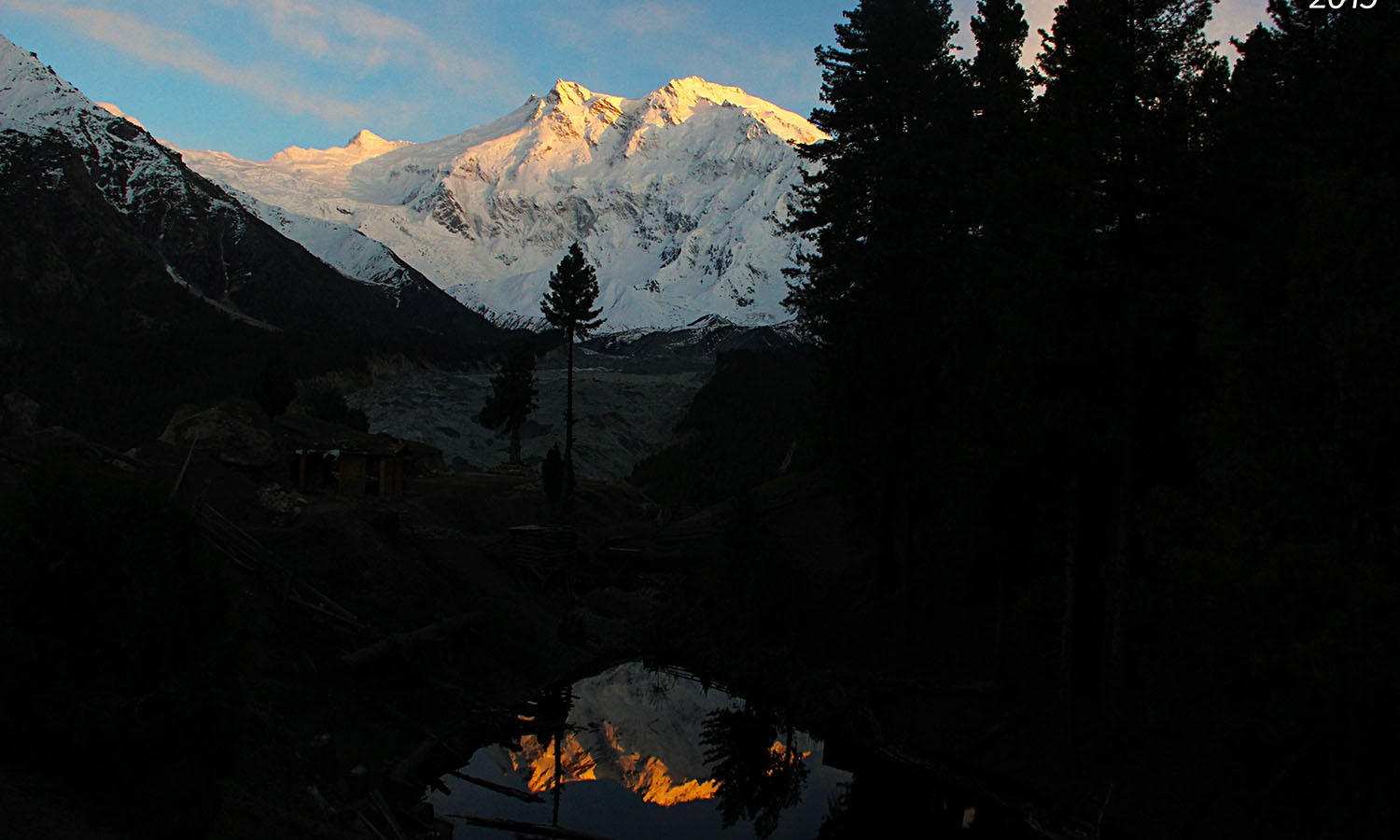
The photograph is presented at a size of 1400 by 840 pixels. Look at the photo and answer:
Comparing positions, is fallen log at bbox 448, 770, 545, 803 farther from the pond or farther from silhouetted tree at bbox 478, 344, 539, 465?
silhouetted tree at bbox 478, 344, 539, 465

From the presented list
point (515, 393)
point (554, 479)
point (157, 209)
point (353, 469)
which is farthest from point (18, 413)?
point (157, 209)

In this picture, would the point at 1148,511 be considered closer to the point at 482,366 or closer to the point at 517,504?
the point at 517,504

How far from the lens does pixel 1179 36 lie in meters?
14.3

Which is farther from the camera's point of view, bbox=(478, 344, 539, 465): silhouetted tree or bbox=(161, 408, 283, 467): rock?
bbox=(478, 344, 539, 465): silhouetted tree

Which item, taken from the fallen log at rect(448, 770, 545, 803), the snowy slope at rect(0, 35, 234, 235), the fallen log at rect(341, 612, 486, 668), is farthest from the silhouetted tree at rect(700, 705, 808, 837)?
the snowy slope at rect(0, 35, 234, 235)

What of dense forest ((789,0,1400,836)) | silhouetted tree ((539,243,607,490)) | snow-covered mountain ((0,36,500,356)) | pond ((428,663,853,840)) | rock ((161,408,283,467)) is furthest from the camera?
snow-covered mountain ((0,36,500,356))

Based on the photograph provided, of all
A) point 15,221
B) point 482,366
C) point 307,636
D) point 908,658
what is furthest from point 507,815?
point 482,366

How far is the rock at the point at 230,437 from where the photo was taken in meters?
33.3

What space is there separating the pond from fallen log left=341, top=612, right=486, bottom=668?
98.8 inches

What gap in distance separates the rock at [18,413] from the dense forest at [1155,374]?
202 ft

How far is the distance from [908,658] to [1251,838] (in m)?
9.63

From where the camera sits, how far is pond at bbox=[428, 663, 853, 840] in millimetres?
15125

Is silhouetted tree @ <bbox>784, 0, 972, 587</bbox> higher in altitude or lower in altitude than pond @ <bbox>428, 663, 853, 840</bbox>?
higher

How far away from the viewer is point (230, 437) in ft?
114
